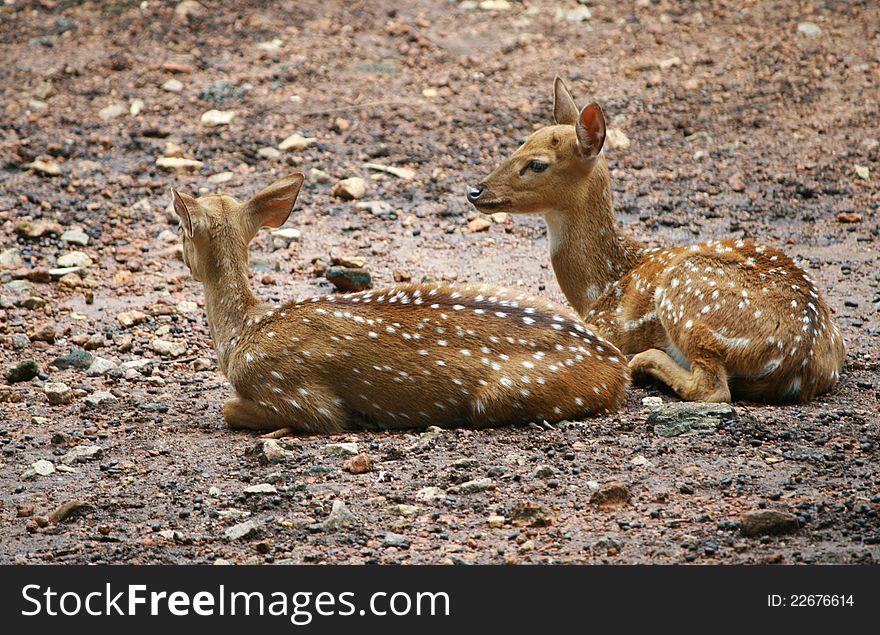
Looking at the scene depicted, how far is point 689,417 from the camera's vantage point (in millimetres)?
6566

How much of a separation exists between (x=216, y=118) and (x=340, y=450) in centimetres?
678

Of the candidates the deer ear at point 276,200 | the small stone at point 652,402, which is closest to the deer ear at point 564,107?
the deer ear at point 276,200

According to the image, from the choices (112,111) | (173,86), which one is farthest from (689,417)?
(173,86)

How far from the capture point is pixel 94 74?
42.9 ft

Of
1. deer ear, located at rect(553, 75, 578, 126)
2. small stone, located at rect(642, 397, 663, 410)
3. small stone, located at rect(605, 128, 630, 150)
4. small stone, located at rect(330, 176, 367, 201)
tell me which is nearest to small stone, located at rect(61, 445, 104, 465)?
small stone, located at rect(642, 397, 663, 410)

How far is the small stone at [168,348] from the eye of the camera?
8.21 meters

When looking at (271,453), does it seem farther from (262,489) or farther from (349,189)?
(349,189)

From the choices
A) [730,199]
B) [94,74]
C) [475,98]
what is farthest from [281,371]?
[94,74]

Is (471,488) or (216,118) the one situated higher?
(216,118)

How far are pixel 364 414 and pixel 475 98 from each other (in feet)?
21.7

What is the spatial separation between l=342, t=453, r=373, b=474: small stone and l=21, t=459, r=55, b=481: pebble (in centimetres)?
154

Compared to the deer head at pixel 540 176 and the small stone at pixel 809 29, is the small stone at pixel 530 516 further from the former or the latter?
the small stone at pixel 809 29

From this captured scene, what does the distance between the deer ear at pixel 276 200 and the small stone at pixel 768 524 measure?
11.2 ft

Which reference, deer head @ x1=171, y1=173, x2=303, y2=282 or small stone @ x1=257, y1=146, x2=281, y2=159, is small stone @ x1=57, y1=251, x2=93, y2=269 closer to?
small stone @ x1=257, y1=146, x2=281, y2=159
